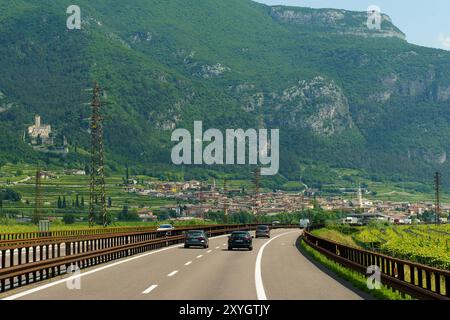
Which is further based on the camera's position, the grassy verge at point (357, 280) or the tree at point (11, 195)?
the tree at point (11, 195)

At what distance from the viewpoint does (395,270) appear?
27.4 meters

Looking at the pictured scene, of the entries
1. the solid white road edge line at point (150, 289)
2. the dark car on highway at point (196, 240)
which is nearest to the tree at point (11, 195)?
the dark car on highway at point (196, 240)

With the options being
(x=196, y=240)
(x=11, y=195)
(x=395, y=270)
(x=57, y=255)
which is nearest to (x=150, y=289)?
(x=395, y=270)

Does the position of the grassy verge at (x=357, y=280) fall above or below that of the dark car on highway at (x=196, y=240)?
above

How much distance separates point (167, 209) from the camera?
198375mm

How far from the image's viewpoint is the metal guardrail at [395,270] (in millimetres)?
15873

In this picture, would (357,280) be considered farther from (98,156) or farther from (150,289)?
(98,156)

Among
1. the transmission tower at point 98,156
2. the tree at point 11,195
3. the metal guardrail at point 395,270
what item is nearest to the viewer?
the metal guardrail at point 395,270

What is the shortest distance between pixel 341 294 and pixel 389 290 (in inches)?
61.7

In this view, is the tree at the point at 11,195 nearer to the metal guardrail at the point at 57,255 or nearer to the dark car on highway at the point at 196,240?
the metal guardrail at the point at 57,255
